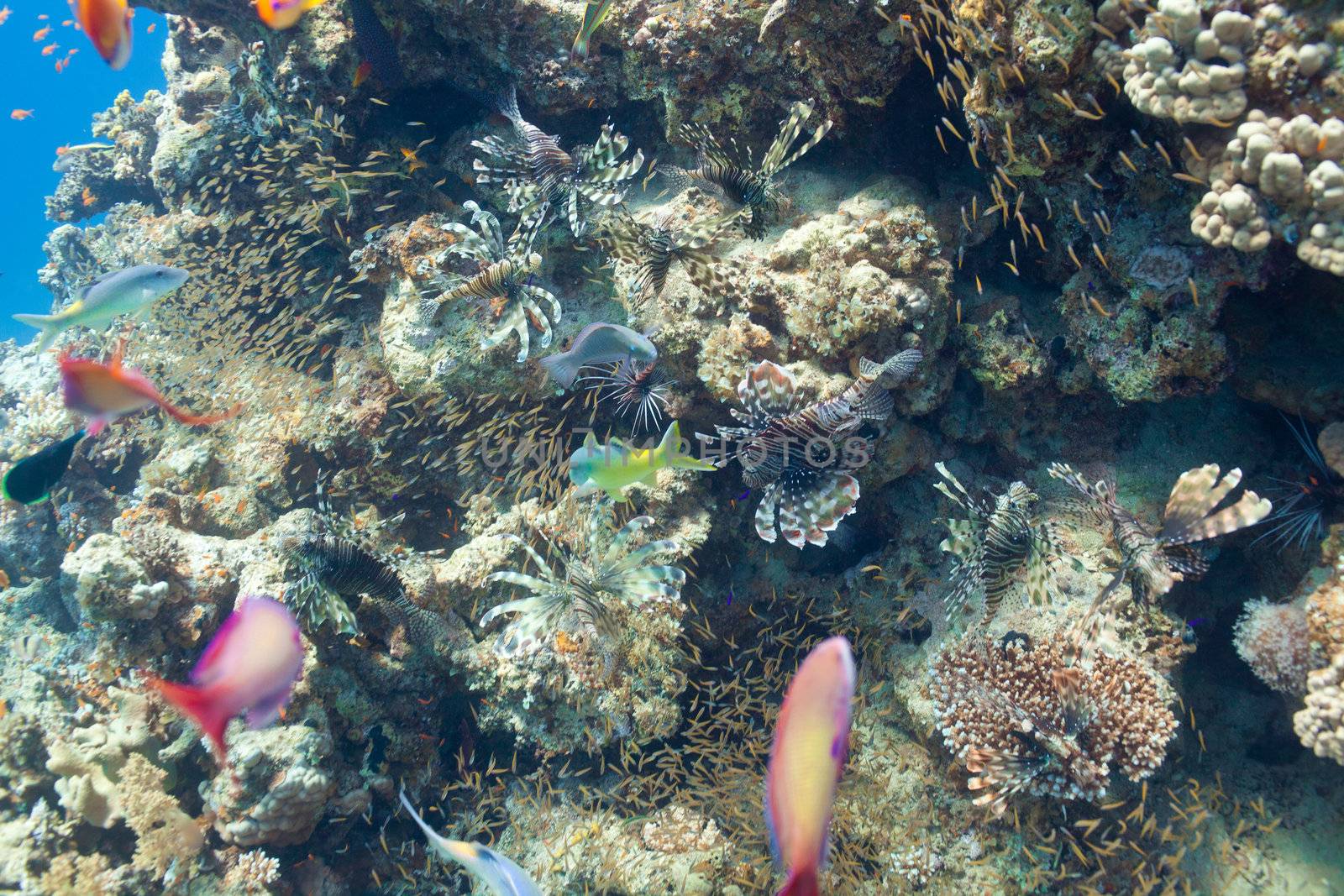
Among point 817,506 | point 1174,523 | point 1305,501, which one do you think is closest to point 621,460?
point 817,506

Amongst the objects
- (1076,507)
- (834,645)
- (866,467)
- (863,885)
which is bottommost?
(863,885)

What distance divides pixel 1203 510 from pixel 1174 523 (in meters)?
0.14

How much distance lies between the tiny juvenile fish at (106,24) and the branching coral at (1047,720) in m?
6.22

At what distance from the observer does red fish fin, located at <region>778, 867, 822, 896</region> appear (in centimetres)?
117

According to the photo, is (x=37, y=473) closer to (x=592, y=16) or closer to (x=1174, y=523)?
(x=592, y=16)

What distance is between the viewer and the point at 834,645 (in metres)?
1.31

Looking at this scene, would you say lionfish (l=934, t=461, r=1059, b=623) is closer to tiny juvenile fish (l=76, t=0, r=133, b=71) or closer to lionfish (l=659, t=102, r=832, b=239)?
lionfish (l=659, t=102, r=832, b=239)

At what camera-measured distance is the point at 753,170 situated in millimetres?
3912

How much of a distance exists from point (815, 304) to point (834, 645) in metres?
2.66

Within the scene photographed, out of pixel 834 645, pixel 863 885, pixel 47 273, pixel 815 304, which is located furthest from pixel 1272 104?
pixel 47 273

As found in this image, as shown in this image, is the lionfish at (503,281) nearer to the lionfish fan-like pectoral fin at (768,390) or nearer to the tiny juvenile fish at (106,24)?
Answer: the lionfish fan-like pectoral fin at (768,390)

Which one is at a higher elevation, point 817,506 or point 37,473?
point 37,473

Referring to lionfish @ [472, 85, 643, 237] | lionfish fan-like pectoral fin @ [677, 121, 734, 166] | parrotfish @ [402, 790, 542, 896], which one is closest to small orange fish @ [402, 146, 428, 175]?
lionfish @ [472, 85, 643, 237]

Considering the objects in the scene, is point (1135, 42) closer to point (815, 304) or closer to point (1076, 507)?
point (815, 304)
